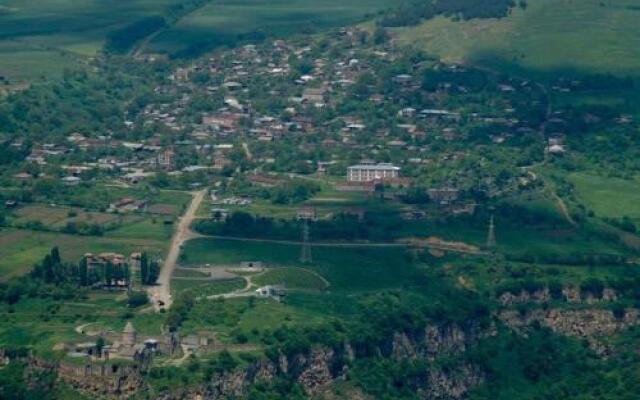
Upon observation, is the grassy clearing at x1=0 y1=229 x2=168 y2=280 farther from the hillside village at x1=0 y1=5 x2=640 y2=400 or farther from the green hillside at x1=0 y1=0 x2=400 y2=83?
the green hillside at x1=0 y1=0 x2=400 y2=83

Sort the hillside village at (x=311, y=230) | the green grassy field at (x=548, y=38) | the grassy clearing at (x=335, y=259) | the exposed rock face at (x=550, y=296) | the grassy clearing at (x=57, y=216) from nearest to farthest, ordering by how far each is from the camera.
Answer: the hillside village at (x=311, y=230) < the exposed rock face at (x=550, y=296) < the grassy clearing at (x=335, y=259) < the grassy clearing at (x=57, y=216) < the green grassy field at (x=548, y=38)

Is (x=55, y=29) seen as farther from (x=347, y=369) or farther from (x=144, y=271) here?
(x=347, y=369)

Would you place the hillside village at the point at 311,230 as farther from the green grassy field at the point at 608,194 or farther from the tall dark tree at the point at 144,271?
the green grassy field at the point at 608,194

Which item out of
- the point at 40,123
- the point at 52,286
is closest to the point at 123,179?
the point at 40,123

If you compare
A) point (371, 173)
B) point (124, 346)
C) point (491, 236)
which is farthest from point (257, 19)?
point (124, 346)

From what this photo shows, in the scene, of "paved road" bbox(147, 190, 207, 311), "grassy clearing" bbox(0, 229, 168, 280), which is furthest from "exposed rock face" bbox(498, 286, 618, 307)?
"grassy clearing" bbox(0, 229, 168, 280)

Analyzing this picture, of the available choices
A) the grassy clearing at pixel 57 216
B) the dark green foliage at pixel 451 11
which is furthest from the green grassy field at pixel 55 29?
the grassy clearing at pixel 57 216
